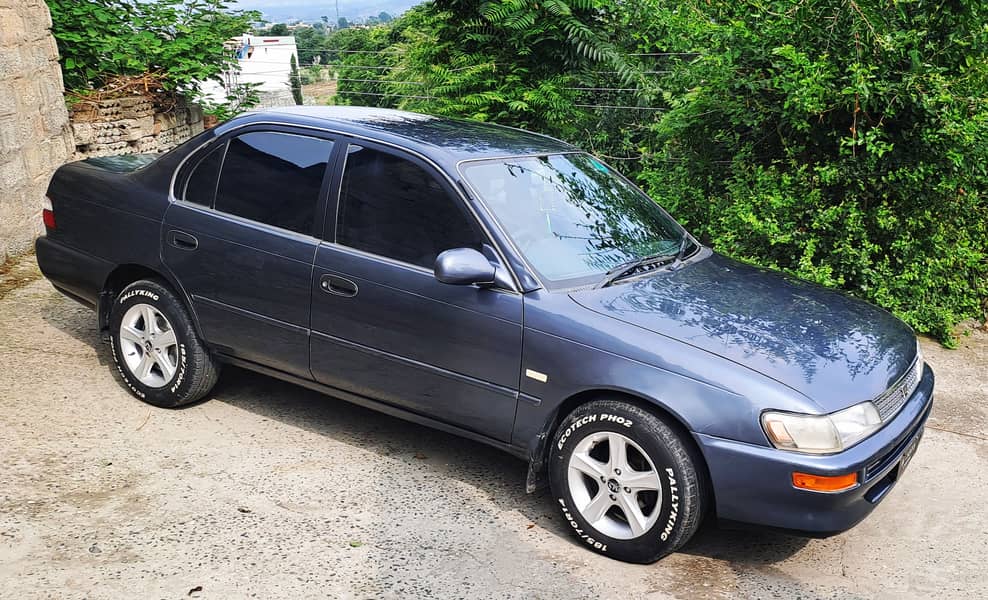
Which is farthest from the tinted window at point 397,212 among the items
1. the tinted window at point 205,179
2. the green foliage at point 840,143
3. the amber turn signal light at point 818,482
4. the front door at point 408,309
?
the green foliage at point 840,143

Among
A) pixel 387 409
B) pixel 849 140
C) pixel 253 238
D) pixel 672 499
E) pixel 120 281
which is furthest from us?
pixel 849 140

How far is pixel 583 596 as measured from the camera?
3.59 m

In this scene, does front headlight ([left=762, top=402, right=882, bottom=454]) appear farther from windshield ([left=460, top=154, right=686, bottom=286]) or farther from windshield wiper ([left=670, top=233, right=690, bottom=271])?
windshield wiper ([left=670, top=233, right=690, bottom=271])

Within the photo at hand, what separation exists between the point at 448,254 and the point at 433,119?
159cm

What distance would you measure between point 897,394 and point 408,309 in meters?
2.22

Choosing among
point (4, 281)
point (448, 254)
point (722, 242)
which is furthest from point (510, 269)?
point (4, 281)

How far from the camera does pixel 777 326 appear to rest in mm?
4016

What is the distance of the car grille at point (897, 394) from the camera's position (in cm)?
377

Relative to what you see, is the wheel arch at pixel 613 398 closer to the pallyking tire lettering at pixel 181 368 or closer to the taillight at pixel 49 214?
the pallyking tire lettering at pixel 181 368

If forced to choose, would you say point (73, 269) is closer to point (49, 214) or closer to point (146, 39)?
point (49, 214)

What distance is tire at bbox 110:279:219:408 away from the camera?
16.6 ft

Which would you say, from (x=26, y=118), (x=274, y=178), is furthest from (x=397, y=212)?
(x=26, y=118)

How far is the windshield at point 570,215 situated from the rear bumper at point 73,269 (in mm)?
2459

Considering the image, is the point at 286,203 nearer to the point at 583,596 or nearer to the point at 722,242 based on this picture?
the point at 583,596
